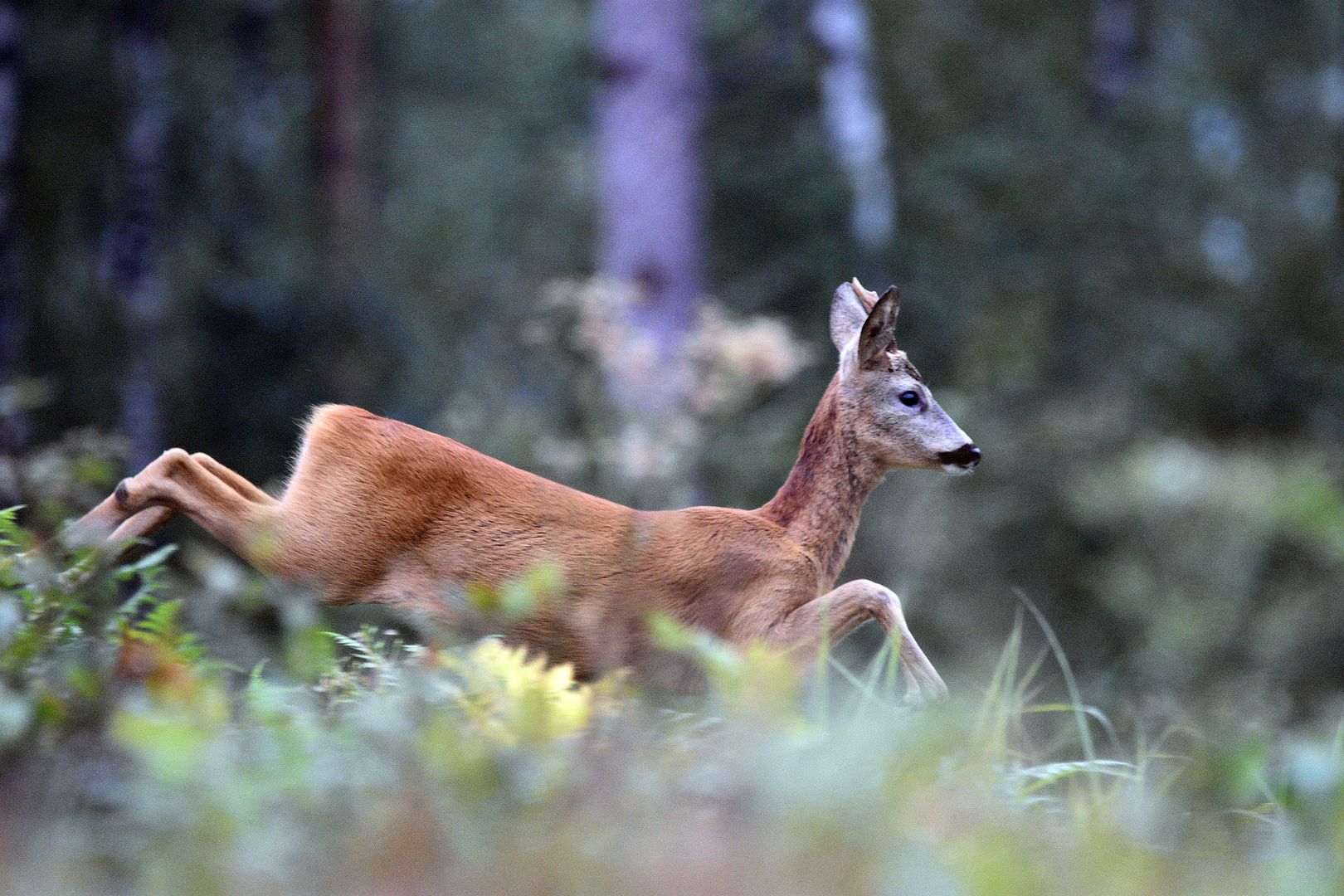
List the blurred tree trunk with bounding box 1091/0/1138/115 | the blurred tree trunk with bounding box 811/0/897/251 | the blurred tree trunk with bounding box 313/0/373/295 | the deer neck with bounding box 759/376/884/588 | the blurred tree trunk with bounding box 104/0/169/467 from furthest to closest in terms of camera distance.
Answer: the blurred tree trunk with bounding box 1091/0/1138/115 < the blurred tree trunk with bounding box 313/0/373/295 < the blurred tree trunk with bounding box 811/0/897/251 < the blurred tree trunk with bounding box 104/0/169/467 < the deer neck with bounding box 759/376/884/588

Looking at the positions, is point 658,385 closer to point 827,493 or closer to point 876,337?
point 876,337

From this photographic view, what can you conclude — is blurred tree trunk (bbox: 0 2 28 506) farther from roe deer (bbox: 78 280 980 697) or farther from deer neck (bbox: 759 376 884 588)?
deer neck (bbox: 759 376 884 588)

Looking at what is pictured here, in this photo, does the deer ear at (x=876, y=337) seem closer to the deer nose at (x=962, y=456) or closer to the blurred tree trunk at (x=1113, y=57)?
the deer nose at (x=962, y=456)

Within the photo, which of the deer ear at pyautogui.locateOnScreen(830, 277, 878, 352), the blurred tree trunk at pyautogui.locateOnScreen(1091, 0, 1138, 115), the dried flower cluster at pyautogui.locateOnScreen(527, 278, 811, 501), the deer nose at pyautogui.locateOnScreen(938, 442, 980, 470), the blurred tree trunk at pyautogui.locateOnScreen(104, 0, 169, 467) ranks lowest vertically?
the deer nose at pyautogui.locateOnScreen(938, 442, 980, 470)

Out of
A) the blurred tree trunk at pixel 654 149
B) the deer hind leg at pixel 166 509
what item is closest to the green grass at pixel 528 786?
the deer hind leg at pixel 166 509

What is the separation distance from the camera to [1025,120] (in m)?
21.5

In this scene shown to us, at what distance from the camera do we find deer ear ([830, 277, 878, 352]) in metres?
5.36

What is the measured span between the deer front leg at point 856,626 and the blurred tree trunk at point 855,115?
13.4 metres

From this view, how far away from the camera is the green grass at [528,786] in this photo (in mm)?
2564

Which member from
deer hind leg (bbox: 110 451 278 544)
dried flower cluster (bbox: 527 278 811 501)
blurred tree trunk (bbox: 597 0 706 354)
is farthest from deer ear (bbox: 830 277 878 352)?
blurred tree trunk (bbox: 597 0 706 354)

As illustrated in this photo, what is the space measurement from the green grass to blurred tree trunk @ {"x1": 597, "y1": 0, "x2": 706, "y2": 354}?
982 centimetres

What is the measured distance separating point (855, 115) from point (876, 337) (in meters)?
12.8

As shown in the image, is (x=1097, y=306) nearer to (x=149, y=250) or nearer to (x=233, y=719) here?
(x=149, y=250)

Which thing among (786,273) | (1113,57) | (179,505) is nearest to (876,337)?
(179,505)
